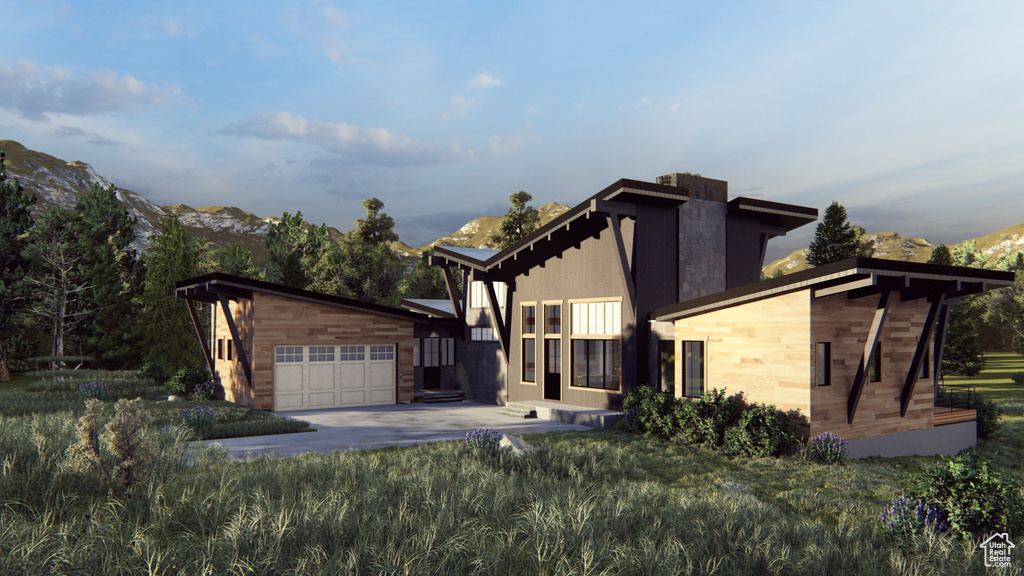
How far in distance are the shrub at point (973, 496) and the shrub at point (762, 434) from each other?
5.17 meters

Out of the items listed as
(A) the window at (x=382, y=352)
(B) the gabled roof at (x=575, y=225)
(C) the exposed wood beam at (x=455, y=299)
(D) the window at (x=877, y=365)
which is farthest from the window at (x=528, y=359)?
(D) the window at (x=877, y=365)

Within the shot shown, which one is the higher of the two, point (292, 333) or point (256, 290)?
point (256, 290)

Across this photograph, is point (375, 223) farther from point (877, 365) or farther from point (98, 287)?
point (877, 365)

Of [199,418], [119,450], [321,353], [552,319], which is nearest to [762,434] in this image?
[552,319]

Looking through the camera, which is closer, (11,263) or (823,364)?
(823,364)

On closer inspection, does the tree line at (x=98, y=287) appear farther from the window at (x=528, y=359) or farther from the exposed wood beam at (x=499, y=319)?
the window at (x=528, y=359)

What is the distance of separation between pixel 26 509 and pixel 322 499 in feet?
9.65

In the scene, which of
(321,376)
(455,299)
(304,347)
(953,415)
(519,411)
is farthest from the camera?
(455,299)

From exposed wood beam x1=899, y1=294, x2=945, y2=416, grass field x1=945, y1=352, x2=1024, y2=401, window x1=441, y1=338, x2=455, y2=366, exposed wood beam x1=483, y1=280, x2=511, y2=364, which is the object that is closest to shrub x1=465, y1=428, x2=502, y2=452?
exposed wood beam x1=483, y1=280, x2=511, y2=364

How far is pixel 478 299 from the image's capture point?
24.5m

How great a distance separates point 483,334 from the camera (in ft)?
79.3

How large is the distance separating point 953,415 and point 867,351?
21.0 ft

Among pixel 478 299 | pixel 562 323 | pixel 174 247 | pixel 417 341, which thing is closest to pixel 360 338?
pixel 417 341

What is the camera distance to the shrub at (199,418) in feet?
48.7
